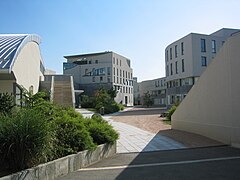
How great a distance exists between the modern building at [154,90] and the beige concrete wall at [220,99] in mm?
64119

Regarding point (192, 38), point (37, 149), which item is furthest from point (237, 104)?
point (192, 38)

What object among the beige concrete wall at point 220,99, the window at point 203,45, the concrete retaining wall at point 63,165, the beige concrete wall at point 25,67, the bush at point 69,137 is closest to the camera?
the concrete retaining wall at point 63,165

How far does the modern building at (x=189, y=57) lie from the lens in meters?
48.2

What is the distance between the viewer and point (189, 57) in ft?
160

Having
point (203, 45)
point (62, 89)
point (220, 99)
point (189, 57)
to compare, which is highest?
point (203, 45)

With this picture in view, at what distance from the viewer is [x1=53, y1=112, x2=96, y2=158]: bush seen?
7.22 metres

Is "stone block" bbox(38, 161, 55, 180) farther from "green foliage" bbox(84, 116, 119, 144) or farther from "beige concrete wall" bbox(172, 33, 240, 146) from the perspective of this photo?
"beige concrete wall" bbox(172, 33, 240, 146)

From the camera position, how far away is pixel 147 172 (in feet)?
22.4

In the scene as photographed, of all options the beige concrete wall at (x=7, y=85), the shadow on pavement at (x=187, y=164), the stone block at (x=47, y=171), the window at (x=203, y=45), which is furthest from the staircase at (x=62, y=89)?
the window at (x=203, y=45)

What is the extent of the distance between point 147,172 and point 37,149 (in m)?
2.88

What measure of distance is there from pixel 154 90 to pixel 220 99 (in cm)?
7865

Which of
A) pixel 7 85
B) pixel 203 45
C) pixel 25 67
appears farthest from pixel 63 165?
pixel 203 45

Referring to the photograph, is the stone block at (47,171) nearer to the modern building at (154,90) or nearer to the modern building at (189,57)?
the modern building at (189,57)

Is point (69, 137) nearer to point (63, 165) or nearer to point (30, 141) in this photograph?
point (63, 165)
